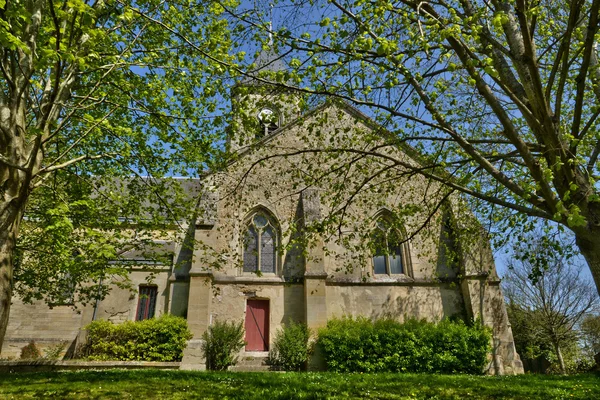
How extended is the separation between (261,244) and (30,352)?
31.9 ft

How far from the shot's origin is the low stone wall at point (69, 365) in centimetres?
1063

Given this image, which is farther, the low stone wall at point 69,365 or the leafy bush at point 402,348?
the leafy bush at point 402,348

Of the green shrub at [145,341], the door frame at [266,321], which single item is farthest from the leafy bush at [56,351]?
the door frame at [266,321]

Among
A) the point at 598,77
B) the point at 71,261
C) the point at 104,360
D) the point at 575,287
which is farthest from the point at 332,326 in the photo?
the point at 575,287

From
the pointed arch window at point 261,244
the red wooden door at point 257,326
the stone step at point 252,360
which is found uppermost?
the pointed arch window at point 261,244

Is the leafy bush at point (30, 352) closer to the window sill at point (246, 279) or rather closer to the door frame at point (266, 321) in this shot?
the window sill at point (246, 279)

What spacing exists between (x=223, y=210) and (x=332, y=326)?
19.6ft

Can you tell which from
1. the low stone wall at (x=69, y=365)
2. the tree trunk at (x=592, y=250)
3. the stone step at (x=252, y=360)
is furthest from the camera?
the stone step at (x=252, y=360)

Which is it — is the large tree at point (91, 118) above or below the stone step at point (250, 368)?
above

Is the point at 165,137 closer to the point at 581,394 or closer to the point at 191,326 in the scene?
the point at 191,326

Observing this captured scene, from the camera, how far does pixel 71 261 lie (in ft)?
26.4

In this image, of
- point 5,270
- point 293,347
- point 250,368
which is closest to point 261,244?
point 293,347

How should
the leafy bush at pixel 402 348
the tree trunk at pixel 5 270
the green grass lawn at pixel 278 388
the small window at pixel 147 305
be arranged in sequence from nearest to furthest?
the tree trunk at pixel 5 270, the green grass lawn at pixel 278 388, the leafy bush at pixel 402 348, the small window at pixel 147 305

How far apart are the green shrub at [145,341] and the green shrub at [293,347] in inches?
122
